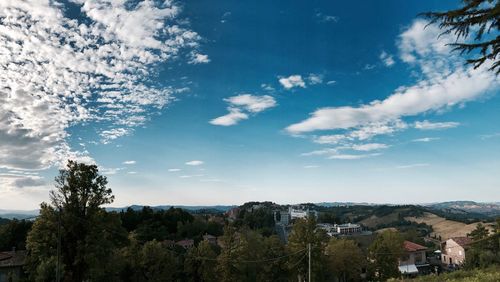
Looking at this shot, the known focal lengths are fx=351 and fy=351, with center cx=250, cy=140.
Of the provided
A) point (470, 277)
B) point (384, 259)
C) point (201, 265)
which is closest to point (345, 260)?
point (384, 259)

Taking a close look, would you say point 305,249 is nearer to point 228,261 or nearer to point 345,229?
point 228,261

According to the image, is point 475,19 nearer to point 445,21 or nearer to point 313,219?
point 445,21

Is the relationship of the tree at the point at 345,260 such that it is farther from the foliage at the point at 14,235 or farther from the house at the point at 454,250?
the foliage at the point at 14,235

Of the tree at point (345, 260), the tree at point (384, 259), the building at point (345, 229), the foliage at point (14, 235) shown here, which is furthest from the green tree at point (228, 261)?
the building at point (345, 229)

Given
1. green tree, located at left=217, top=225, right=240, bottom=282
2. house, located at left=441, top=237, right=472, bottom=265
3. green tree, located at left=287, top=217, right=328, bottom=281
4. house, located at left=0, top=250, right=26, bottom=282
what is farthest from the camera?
house, located at left=441, top=237, right=472, bottom=265

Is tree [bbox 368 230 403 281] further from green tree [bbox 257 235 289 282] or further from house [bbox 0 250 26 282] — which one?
house [bbox 0 250 26 282]

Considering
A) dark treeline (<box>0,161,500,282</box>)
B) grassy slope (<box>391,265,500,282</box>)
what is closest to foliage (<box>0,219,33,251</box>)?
dark treeline (<box>0,161,500,282</box>)

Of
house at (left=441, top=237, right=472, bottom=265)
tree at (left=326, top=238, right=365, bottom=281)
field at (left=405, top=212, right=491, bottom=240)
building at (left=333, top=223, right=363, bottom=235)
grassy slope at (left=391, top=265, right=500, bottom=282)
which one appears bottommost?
building at (left=333, top=223, right=363, bottom=235)
